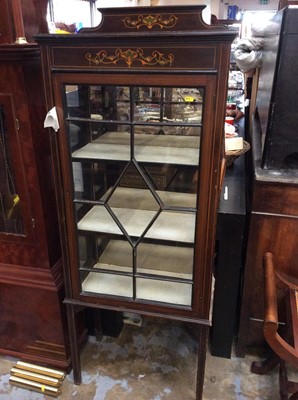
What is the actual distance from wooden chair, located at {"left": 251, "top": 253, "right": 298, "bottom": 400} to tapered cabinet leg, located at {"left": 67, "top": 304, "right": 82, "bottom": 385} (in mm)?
707

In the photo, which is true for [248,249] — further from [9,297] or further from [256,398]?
[9,297]

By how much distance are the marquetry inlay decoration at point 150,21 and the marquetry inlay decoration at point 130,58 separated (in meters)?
0.07

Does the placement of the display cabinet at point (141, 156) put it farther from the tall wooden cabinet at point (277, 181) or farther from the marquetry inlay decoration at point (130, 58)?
the tall wooden cabinet at point (277, 181)

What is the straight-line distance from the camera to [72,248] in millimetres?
1257

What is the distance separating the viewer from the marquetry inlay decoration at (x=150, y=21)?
0.93 meters

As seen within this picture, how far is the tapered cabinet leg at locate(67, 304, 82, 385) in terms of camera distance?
4.51ft

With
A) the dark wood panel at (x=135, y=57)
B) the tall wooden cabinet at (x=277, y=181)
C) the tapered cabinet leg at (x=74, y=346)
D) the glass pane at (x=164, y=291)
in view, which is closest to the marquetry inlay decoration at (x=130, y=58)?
the dark wood panel at (x=135, y=57)

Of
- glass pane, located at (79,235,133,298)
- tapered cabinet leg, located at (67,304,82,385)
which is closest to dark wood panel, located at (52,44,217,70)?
glass pane, located at (79,235,133,298)

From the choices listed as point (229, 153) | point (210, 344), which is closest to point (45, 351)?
point (210, 344)

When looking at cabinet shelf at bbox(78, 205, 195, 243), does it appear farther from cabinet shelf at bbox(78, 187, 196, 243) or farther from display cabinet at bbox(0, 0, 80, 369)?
display cabinet at bbox(0, 0, 80, 369)

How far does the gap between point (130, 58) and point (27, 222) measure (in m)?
0.73

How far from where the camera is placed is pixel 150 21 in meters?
0.94

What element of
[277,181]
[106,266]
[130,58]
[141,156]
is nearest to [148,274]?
[106,266]

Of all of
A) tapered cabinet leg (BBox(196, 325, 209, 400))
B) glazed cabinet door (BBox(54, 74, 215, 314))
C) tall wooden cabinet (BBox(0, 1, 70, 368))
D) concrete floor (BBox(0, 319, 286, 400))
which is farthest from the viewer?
concrete floor (BBox(0, 319, 286, 400))
